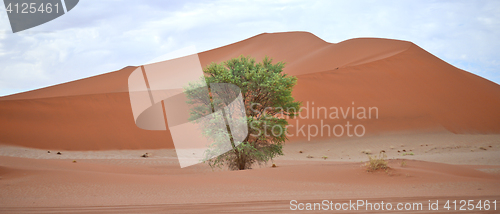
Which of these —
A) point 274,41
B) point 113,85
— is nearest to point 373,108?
point 274,41

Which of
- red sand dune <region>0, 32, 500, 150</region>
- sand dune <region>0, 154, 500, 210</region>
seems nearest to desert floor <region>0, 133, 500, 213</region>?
sand dune <region>0, 154, 500, 210</region>

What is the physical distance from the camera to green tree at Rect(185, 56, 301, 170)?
1119 cm

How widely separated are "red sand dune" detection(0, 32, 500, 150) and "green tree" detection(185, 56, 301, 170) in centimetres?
1507

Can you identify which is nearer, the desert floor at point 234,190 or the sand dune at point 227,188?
the desert floor at point 234,190

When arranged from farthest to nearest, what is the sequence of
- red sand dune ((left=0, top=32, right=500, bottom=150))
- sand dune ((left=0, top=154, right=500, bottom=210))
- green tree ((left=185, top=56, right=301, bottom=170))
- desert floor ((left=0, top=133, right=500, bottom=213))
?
1. red sand dune ((left=0, top=32, right=500, bottom=150))
2. green tree ((left=185, top=56, right=301, bottom=170))
3. sand dune ((left=0, top=154, right=500, bottom=210))
4. desert floor ((left=0, top=133, right=500, bottom=213))

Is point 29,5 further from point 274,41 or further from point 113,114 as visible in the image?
point 274,41

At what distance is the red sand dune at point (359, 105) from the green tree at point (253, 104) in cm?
1507

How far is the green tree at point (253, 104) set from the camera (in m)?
11.2

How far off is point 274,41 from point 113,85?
2843 centimetres

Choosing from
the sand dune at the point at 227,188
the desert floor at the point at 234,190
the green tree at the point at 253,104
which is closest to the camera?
the desert floor at the point at 234,190

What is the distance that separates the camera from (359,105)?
2755 centimetres

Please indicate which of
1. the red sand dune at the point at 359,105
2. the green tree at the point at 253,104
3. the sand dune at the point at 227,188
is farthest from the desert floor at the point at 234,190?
the red sand dune at the point at 359,105

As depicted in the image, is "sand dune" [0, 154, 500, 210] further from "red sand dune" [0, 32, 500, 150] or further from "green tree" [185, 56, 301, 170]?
"red sand dune" [0, 32, 500, 150]

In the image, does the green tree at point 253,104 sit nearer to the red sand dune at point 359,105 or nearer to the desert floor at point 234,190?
the desert floor at point 234,190
